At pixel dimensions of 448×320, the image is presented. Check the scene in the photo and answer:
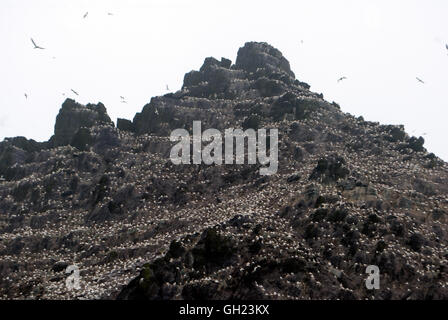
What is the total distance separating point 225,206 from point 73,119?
80326 millimetres

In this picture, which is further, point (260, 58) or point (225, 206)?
point (260, 58)

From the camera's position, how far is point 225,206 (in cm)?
9488

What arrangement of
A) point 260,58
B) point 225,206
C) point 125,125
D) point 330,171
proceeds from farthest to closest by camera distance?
1. point 260,58
2. point 125,125
3. point 225,206
4. point 330,171

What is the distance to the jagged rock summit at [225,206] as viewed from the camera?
64938mm

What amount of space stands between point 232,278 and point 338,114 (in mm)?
90218

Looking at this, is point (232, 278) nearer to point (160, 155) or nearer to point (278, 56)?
point (160, 155)

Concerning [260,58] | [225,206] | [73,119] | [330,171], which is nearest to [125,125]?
[73,119]

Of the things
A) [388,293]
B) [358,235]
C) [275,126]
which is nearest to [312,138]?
[275,126]

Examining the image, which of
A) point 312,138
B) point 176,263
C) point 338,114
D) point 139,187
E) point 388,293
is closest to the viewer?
point 388,293

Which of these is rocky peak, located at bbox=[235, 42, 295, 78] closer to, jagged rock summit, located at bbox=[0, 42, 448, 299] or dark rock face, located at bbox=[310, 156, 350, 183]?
jagged rock summit, located at bbox=[0, 42, 448, 299]

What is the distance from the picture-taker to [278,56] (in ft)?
594

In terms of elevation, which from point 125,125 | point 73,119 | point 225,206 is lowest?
point 225,206

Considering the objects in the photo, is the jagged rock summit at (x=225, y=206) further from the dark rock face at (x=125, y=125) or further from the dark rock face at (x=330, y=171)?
the dark rock face at (x=125, y=125)

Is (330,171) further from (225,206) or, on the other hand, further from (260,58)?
(260,58)
